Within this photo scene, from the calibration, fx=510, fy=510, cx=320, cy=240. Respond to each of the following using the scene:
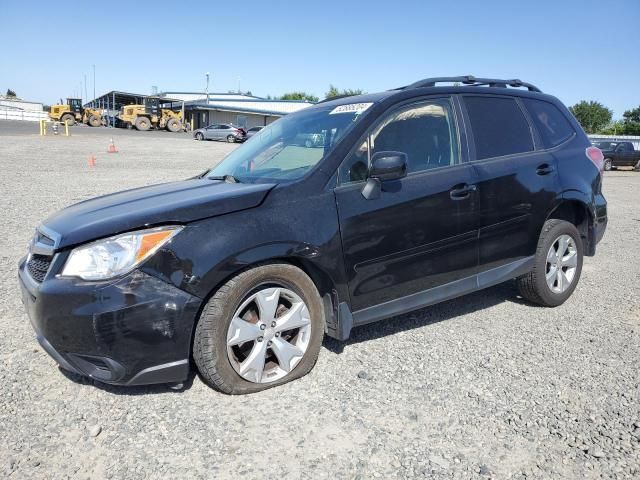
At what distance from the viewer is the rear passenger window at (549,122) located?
446cm

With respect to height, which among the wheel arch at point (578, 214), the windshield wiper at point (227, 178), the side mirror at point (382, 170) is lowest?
the wheel arch at point (578, 214)

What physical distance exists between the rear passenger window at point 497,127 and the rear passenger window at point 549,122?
0.17 meters

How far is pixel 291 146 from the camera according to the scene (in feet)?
12.2

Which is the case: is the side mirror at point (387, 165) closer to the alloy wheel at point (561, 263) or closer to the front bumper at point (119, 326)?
the front bumper at point (119, 326)

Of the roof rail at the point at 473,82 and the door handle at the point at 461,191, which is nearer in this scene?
the door handle at the point at 461,191

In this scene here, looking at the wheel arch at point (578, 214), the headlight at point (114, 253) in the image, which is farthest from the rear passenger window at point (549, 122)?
the headlight at point (114, 253)

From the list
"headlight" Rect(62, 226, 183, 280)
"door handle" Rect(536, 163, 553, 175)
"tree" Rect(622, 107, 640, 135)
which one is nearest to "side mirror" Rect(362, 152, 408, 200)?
"headlight" Rect(62, 226, 183, 280)

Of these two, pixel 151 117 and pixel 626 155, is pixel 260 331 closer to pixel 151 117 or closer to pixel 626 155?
pixel 626 155

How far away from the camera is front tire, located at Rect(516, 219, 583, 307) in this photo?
4.29 meters

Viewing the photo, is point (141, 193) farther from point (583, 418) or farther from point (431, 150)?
point (583, 418)

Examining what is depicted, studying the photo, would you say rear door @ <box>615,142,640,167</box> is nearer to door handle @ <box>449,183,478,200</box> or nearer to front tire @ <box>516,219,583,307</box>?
front tire @ <box>516,219,583,307</box>

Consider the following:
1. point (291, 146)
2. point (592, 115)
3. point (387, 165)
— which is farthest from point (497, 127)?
point (592, 115)

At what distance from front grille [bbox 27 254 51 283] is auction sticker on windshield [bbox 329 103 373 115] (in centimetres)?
215

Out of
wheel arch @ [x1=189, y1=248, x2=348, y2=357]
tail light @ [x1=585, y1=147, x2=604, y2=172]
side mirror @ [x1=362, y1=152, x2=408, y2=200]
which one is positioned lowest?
wheel arch @ [x1=189, y1=248, x2=348, y2=357]
